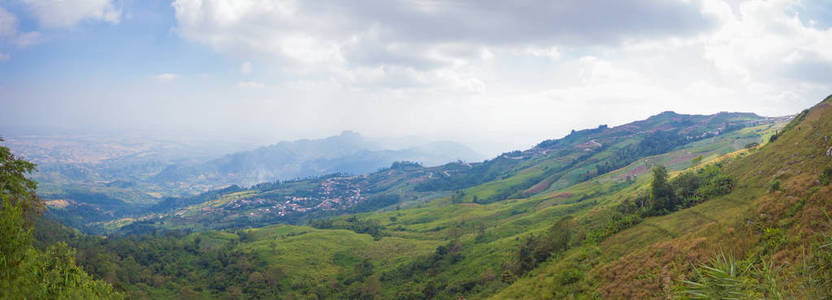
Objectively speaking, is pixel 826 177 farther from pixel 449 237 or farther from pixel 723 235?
pixel 449 237

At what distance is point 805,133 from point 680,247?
3421 cm

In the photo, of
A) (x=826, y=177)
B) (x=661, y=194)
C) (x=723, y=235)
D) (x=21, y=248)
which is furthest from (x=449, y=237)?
(x=21, y=248)

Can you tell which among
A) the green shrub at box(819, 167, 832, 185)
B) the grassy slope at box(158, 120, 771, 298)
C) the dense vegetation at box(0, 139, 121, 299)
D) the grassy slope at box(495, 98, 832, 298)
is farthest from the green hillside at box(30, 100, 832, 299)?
the dense vegetation at box(0, 139, 121, 299)

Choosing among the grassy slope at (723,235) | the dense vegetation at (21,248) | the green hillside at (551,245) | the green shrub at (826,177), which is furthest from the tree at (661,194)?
the dense vegetation at (21,248)

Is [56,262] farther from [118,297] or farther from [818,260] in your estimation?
[818,260]

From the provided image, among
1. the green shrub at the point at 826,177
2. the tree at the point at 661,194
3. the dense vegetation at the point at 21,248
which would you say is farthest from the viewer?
the tree at the point at 661,194

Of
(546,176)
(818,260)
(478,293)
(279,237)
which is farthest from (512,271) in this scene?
(546,176)

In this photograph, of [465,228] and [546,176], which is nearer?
[465,228]

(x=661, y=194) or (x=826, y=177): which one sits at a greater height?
(x=826, y=177)

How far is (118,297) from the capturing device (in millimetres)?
34250

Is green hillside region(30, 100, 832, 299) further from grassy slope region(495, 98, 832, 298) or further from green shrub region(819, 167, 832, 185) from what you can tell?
green shrub region(819, 167, 832, 185)

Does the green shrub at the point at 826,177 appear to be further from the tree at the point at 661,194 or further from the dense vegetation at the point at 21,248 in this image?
the dense vegetation at the point at 21,248

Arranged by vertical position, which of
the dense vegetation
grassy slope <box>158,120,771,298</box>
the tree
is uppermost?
the dense vegetation

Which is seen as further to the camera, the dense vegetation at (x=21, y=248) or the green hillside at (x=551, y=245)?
the green hillside at (x=551, y=245)
